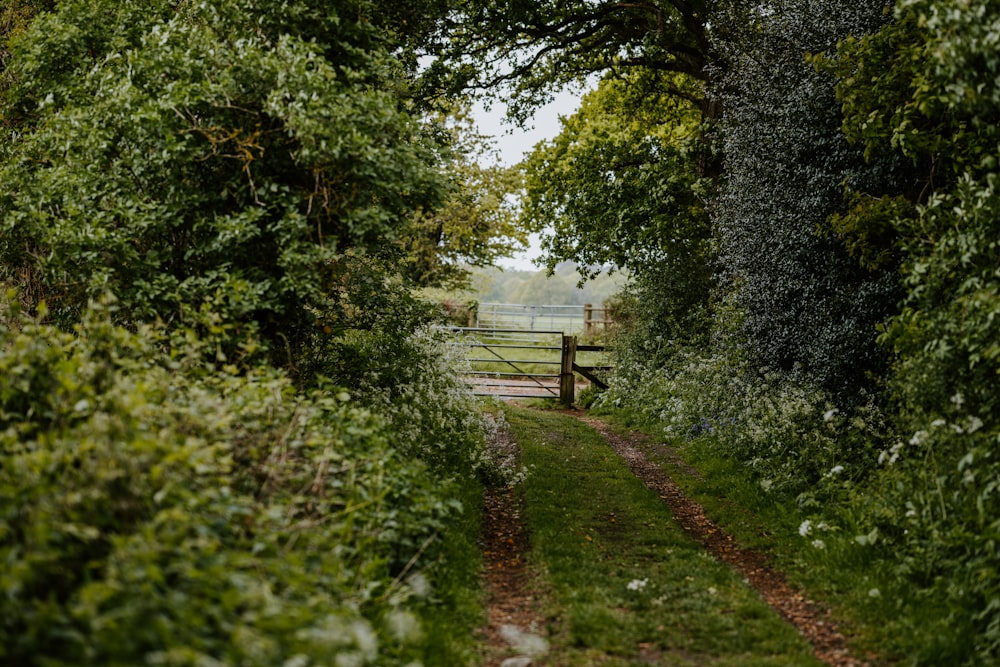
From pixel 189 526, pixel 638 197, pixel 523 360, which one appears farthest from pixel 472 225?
pixel 189 526

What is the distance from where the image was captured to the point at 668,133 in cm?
1923

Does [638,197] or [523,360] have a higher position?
[638,197]

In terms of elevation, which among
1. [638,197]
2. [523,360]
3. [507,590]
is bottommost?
[507,590]

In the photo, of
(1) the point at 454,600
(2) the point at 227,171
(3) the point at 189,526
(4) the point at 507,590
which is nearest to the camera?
(3) the point at 189,526

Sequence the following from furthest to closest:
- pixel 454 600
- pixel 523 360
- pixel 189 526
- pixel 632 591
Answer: pixel 523 360 → pixel 632 591 → pixel 454 600 → pixel 189 526

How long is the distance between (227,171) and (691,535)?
6.43m

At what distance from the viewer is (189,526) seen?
3654mm

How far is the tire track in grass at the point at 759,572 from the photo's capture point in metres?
5.58

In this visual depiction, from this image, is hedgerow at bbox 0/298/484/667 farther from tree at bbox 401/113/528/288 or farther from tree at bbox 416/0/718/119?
tree at bbox 401/113/528/288

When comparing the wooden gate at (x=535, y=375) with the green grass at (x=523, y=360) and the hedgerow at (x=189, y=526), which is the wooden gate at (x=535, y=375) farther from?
the hedgerow at (x=189, y=526)

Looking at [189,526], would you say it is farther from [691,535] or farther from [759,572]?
[691,535]

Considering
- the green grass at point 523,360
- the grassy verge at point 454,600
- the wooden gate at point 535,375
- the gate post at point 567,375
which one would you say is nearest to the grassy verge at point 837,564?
the grassy verge at point 454,600

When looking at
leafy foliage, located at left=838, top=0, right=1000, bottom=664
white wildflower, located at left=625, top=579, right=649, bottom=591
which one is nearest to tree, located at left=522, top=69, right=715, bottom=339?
leafy foliage, located at left=838, top=0, right=1000, bottom=664

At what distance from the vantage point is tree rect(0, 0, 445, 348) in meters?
7.05
